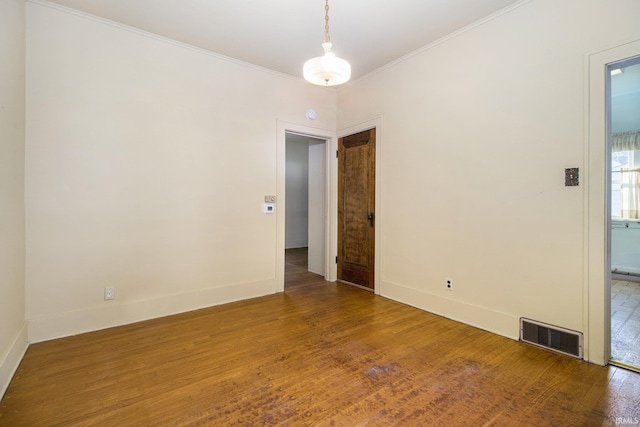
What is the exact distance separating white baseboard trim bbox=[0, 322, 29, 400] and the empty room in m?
0.03

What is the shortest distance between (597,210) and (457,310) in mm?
1502

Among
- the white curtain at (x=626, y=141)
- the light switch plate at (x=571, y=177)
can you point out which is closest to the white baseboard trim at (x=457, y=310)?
the light switch plate at (x=571, y=177)

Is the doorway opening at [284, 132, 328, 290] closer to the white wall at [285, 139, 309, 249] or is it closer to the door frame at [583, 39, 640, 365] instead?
the white wall at [285, 139, 309, 249]

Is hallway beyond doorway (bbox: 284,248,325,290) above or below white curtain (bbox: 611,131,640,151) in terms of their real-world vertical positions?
below

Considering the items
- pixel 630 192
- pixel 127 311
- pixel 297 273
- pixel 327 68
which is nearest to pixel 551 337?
pixel 327 68

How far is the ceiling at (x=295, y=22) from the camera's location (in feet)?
8.46

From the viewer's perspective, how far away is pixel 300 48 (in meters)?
3.31

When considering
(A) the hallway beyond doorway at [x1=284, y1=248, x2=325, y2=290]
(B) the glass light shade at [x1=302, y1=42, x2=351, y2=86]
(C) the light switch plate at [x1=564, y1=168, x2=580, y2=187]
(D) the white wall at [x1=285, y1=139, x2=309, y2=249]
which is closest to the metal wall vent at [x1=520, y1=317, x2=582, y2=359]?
(C) the light switch plate at [x1=564, y1=168, x2=580, y2=187]

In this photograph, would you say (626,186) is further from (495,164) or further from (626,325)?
(495,164)

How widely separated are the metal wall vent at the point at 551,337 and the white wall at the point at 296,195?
20.1 ft

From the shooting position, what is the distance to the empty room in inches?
75.8

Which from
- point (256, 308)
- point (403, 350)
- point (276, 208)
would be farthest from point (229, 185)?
point (403, 350)

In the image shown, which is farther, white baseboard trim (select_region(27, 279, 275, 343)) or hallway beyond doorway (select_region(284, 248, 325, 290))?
hallway beyond doorway (select_region(284, 248, 325, 290))

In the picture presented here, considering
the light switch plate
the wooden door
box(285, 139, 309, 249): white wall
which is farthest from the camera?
box(285, 139, 309, 249): white wall
